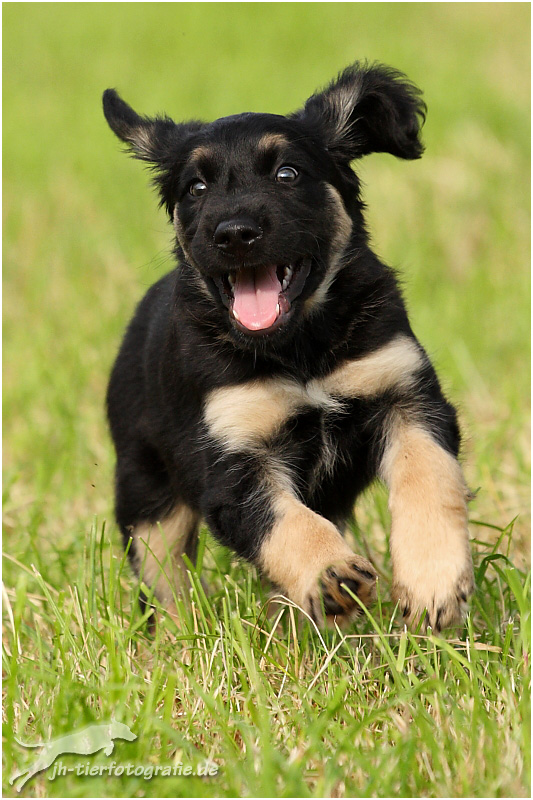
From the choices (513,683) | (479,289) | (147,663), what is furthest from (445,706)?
(479,289)

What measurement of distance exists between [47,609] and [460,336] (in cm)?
428

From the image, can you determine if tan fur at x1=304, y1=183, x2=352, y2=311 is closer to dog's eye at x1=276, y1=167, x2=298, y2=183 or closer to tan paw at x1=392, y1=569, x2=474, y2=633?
dog's eye at x1=276, y1=167, x2=298, y2=183

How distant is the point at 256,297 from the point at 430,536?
971 mm

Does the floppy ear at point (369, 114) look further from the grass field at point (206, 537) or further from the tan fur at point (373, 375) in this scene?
the tan fur at point (373, 375)

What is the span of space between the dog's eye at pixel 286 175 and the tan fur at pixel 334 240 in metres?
0.16

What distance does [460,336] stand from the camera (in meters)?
7.24

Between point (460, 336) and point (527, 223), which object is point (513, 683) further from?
point (527, 223)

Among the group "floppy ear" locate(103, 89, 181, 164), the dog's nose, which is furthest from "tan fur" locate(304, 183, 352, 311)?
"floppy ear" locate(103, 89, 181, 164)

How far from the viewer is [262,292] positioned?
129 inches

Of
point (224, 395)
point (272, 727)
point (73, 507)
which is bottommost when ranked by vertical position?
point (73, 507)

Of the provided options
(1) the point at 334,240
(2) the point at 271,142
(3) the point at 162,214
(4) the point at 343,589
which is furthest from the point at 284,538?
(3) the point at 162,214

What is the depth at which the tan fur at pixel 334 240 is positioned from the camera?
3.43 meters

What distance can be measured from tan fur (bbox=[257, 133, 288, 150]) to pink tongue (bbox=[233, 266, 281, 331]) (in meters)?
0.42

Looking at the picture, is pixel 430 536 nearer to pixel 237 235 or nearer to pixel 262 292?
pixel 262 292
